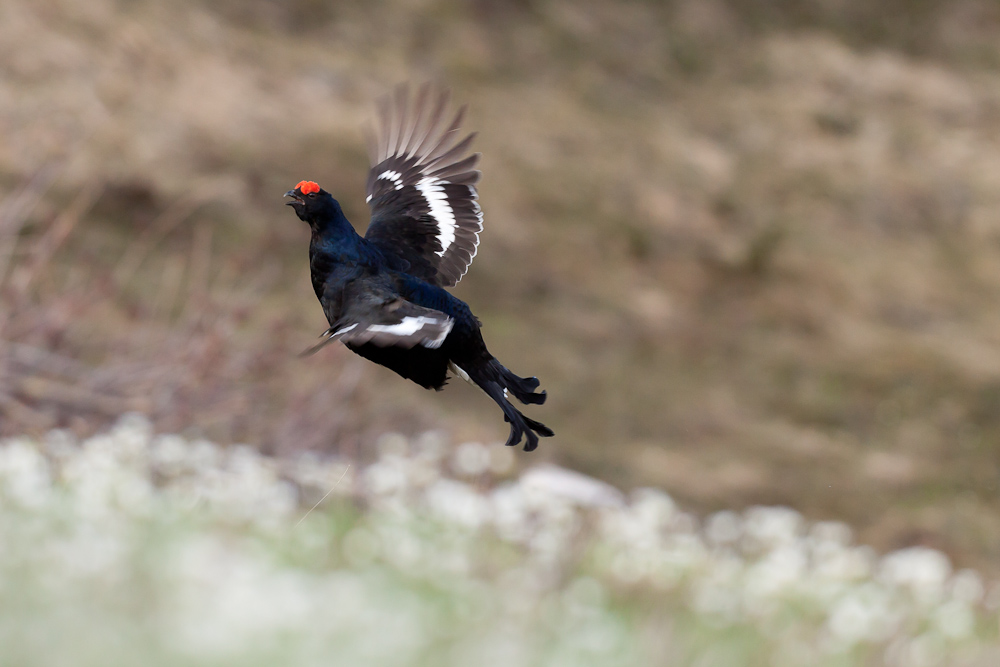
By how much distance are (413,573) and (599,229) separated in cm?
772

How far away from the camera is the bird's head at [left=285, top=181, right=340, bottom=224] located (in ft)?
6.63

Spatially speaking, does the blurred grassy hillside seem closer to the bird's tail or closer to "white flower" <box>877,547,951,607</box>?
"white flower" <box>877,547,951,607</box>

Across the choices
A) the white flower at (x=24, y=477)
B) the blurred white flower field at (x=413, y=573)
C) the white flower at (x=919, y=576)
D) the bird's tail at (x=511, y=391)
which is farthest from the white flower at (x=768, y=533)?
the bird's tail at (x=511, y=391)

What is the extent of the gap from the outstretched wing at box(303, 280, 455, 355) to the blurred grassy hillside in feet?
13.1

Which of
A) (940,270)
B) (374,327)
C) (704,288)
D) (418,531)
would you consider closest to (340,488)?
(418,531)

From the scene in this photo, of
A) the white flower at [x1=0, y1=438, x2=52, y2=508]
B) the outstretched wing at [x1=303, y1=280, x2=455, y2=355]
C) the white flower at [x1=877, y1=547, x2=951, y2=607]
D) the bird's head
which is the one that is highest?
the white flower at [x1=877, y1=547, x2=951, y2=607]

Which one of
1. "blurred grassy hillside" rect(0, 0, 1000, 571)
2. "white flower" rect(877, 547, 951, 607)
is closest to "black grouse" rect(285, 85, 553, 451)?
"blurred grassy hillside" rect(0, 0, 1000, 571)

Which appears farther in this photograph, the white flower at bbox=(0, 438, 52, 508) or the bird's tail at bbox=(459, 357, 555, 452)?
the white flower at bbox=(0, 438, 52, 508)

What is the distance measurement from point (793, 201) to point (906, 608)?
8327 millimetres

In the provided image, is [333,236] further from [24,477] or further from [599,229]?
[599,229]

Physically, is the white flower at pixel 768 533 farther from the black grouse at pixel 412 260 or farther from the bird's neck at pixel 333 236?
the bird's neck at pixel 333 236

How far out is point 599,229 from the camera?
40.2ft

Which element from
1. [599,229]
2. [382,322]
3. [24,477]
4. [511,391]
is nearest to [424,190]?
[511,391]

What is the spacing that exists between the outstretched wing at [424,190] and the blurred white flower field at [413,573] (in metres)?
0.97
